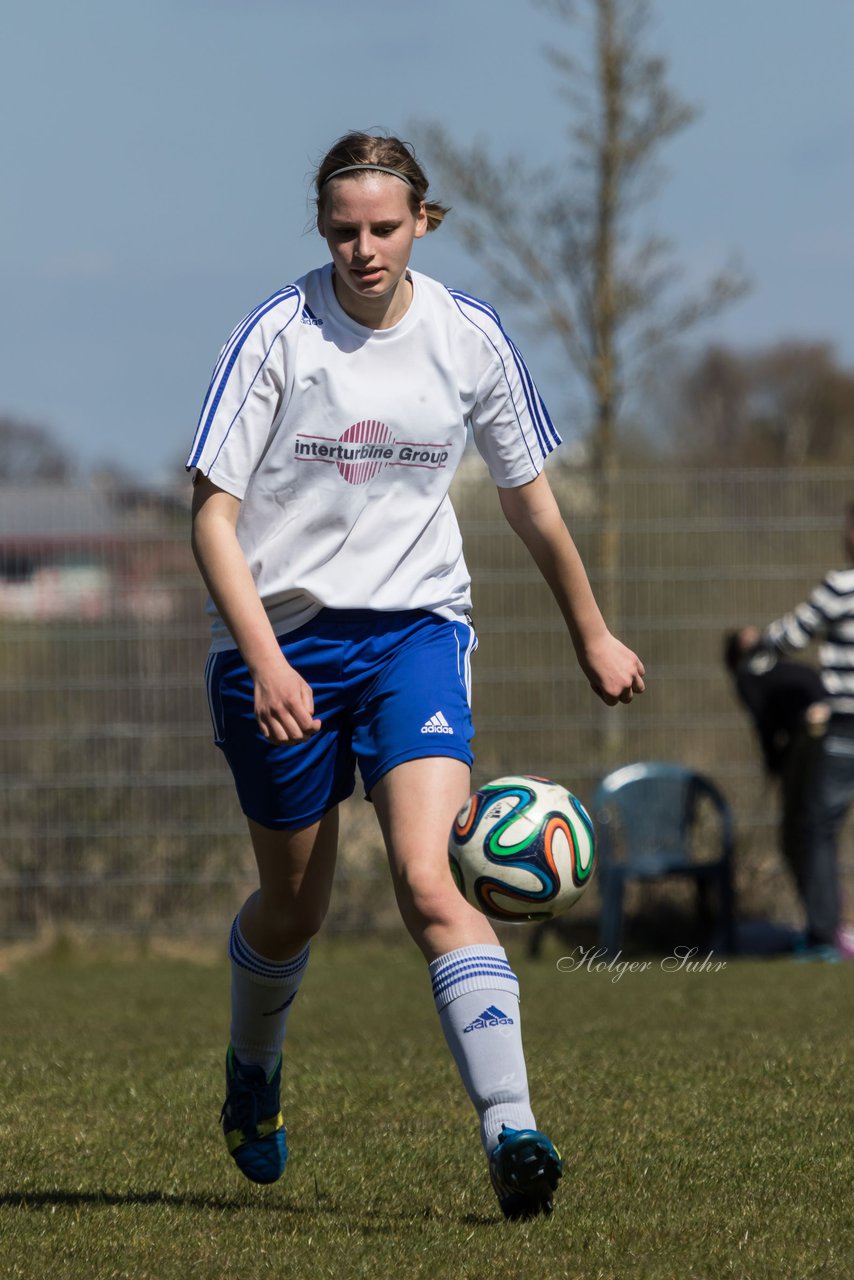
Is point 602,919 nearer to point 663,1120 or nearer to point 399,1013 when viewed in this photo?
point 399,1013

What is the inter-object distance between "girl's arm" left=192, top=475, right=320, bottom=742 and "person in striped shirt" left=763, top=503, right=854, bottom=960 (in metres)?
7.04

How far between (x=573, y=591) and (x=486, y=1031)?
3.77 feet

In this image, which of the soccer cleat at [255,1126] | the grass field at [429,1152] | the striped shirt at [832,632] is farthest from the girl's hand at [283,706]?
the striped shirt at [832,632]

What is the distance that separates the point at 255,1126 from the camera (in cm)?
456

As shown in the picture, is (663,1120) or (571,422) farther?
(571,422)

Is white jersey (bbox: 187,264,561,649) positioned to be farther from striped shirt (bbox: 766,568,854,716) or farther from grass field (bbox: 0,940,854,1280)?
striped shirt (bbox: 766,568,854,716)

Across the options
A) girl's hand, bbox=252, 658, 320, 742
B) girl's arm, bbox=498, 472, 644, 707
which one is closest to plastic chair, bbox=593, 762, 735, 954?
girl's arm, bbox=498, 472, 644, 707

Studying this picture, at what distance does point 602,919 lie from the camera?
465 inches

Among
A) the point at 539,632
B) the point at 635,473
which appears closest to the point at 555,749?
the point at 539,632

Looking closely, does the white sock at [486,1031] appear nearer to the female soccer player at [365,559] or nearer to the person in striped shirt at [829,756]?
the female soccer player at [365,559]

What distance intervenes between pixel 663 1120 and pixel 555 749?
6895mm

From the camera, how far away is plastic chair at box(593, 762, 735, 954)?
11.7m

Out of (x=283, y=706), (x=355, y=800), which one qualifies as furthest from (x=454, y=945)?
(x=355, y=800)

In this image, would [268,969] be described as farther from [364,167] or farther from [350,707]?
[364,167]
